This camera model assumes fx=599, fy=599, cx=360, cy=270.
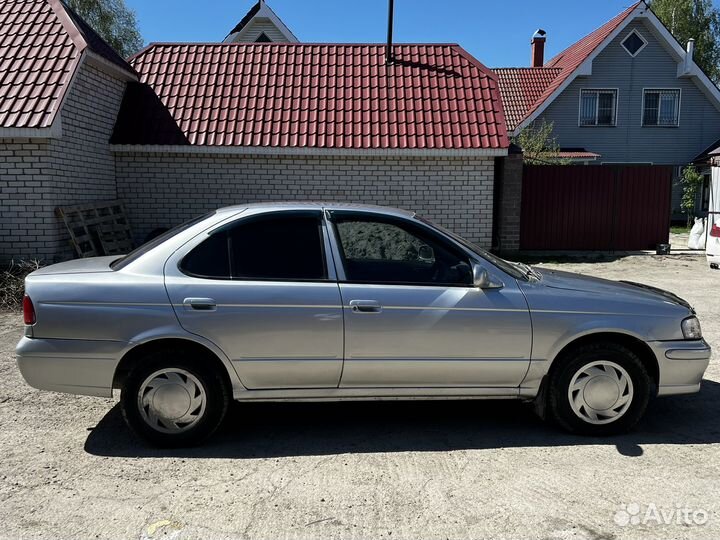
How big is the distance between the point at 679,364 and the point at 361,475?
7.67 feet

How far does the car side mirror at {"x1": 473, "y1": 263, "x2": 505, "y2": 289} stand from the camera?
3955 mm

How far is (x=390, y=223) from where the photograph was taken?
423cm

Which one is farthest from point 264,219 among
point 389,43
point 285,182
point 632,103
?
point 632,103

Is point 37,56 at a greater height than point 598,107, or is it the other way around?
point 598,107

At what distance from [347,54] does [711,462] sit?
40.2 feet

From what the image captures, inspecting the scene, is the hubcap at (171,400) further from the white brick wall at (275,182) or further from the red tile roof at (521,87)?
the red tile roof at (521,87)

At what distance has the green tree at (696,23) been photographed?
37656mm

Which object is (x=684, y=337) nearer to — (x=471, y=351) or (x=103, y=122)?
(x=471, y=351)

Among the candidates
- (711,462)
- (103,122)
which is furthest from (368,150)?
(711,462)

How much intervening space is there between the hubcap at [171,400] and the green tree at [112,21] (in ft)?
99.0

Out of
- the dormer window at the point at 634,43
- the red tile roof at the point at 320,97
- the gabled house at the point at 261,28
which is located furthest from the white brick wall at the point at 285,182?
the dormer window at the point at 634,43

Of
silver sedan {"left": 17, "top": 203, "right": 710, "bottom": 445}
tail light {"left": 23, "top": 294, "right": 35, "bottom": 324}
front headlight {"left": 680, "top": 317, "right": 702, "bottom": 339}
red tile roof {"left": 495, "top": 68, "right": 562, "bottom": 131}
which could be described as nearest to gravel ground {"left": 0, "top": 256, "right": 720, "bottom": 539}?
silver sedan {"left": 17, "top": 203, "right": 710, "bottom": 445}

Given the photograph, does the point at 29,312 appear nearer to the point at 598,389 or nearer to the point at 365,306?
the point at 365,306

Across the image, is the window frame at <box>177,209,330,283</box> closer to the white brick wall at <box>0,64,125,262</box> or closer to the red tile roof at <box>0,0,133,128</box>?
the red tile roof at <box>0,0,133,128</box>
